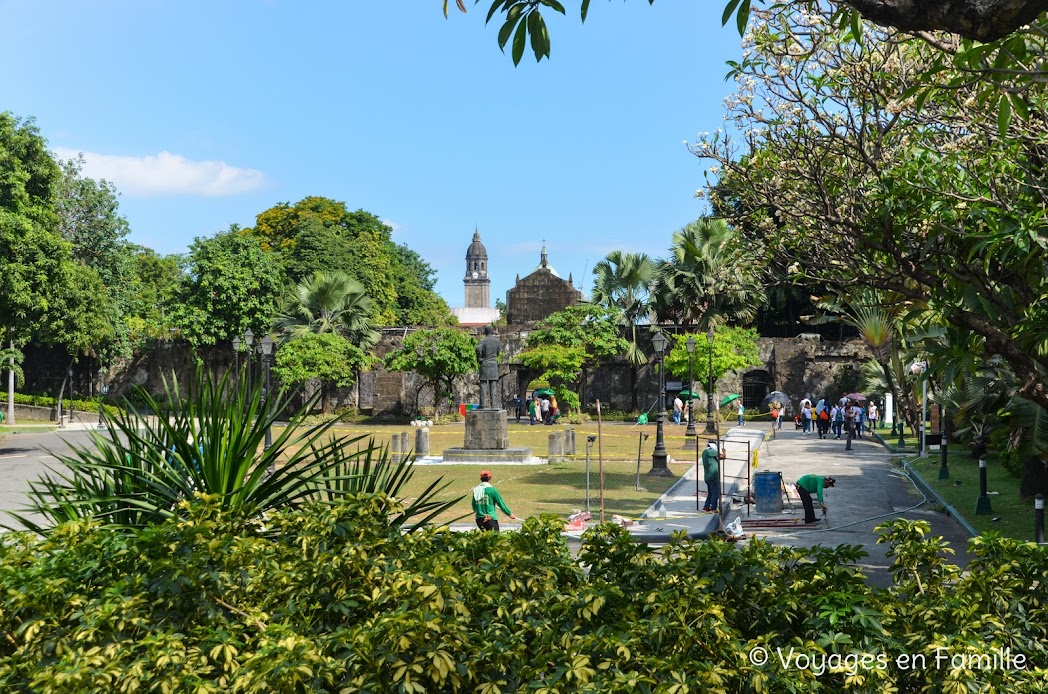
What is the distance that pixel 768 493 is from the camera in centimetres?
1603

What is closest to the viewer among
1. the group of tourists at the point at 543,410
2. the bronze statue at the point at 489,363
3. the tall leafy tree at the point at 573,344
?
the bronze statue at the point at 489,363

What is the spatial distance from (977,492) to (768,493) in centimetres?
457

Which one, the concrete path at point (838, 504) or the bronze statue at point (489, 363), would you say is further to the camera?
the bronze statue at point (489, 363)

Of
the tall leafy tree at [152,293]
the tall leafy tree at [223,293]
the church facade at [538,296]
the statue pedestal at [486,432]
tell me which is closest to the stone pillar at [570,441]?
the statue pedestal at [486,432]

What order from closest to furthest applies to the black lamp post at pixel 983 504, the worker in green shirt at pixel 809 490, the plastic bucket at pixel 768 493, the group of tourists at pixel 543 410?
the worker in green shirt at pixel 809 490
the black lamp post at pixel 983 504
the plastic bucket at pixel 768 493
the group of tourists at pixel 543 410

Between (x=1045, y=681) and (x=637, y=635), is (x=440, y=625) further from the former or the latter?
(x=1045, y=681)

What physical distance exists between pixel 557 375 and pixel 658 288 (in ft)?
20.2

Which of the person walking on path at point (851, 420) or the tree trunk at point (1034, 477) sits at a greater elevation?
the person walking on path at point (851, 420)

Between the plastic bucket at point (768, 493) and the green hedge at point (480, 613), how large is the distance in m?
11.6

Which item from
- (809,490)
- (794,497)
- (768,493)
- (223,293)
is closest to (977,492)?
(794,497)

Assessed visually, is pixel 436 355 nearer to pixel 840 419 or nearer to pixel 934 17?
pixel 840 419

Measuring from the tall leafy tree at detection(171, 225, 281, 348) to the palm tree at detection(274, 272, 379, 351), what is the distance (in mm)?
1439

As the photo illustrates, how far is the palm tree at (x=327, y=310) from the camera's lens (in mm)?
45031

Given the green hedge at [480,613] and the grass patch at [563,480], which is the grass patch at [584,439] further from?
the green hedge at [480,613]
